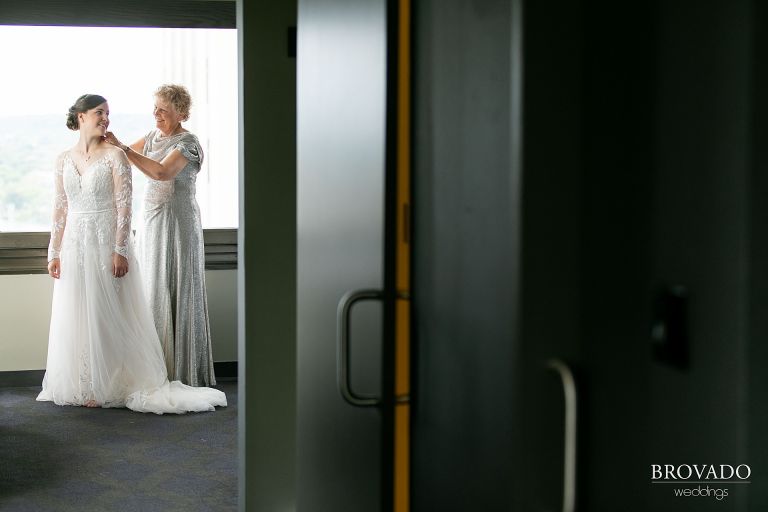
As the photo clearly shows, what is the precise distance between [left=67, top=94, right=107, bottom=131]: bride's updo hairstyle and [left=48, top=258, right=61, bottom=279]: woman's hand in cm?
76

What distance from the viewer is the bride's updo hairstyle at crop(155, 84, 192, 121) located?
5.38 meters

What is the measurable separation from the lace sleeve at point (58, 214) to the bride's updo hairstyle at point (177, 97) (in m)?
0.70

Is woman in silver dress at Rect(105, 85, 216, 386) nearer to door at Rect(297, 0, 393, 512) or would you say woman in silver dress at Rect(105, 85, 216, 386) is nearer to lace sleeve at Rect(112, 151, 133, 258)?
lace sleeve at Rect(112, 151, 133, 258)

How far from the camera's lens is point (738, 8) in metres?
1.00

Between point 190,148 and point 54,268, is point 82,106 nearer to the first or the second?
point 190,148

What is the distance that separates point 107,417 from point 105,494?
1.34m

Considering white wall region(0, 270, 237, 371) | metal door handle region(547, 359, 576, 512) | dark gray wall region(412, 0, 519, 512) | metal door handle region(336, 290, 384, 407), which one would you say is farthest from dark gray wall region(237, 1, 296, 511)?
white wall region(0, 270, 237, 371)

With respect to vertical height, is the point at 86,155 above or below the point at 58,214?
above

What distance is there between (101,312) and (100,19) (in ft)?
5.24

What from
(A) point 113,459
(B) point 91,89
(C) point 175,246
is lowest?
(A) point 113,459

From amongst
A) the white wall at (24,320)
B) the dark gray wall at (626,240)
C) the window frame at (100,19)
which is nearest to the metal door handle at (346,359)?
the dark gray wall at (626,240)

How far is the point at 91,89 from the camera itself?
19.7 ft

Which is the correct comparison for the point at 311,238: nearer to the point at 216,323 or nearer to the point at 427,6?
the point at 427,6

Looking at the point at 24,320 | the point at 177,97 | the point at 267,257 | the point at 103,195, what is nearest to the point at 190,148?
the point at 177,97
